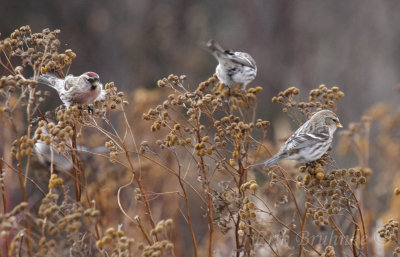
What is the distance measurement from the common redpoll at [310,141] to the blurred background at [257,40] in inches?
261

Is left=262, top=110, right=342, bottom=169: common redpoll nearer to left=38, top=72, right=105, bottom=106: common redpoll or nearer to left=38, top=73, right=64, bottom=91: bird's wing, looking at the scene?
left=38, top=72, right=105, bottom=106: common redpoll

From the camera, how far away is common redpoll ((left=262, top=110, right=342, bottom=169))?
323 centimetres

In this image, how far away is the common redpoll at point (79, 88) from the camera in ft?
12.2

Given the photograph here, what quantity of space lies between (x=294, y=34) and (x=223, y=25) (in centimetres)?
285

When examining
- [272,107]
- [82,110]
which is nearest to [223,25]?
[272,107]

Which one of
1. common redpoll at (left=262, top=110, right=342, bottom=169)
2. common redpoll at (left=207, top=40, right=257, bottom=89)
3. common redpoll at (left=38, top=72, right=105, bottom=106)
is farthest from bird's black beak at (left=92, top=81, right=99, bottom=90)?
common redpoll at (left=262, top=110, right=342, bottom=169)

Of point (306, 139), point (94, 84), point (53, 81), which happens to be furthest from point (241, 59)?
point (53, 81)

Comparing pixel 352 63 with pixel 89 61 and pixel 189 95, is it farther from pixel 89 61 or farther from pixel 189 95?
pixel 189 95

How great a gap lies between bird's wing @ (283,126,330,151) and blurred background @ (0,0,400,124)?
6719 millimetres

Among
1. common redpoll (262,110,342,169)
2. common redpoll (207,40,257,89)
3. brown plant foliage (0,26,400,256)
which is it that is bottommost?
brown plant foliage (0,26,400,256)

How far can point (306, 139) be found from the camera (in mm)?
3396

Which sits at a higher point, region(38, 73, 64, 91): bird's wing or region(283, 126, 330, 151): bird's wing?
region(38, 73, 64, 91): bird's wing

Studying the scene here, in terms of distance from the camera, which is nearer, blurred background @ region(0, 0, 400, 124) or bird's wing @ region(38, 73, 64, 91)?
bird's wing @ region(38, 73, 64, 91)

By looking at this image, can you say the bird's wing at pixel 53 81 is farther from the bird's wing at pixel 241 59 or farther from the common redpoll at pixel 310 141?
the common redpoll at pixel 310 141
